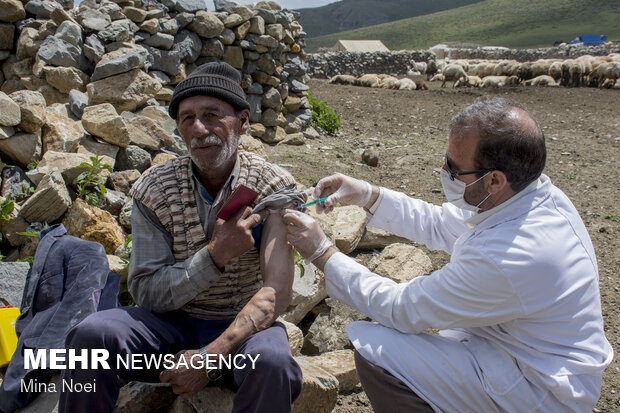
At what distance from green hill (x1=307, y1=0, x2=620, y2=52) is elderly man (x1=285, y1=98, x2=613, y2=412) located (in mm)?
71422

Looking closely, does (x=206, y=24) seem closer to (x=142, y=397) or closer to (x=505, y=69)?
(x=142, y=397)

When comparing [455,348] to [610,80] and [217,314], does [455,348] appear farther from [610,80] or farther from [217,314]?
[610,80]

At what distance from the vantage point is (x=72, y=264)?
3094 mm

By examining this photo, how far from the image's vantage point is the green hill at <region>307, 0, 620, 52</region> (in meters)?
71.8

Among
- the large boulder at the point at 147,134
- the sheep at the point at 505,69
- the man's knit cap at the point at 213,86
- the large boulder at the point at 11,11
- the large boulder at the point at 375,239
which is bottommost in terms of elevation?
the sheep at the point at 505,69

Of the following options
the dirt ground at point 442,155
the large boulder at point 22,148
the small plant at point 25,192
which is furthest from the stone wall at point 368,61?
the small plant at point 25,192

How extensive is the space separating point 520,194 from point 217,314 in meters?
1.61

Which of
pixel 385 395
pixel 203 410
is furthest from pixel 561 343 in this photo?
pixel 203 410

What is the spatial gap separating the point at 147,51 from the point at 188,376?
5.31 m

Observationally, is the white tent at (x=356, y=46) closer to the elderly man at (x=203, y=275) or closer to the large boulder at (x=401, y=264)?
the large boulder at (x=401, y=264)

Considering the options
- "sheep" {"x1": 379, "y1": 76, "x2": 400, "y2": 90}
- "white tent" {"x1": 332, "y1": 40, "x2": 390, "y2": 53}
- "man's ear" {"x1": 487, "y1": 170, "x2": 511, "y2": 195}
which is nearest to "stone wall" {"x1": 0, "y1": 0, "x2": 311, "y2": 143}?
"man's ear" {"x1": 487, "y1": 170, "x2": 511, "y2": 195}

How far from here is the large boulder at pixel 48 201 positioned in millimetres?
3863

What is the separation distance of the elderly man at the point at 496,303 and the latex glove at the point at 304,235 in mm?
164

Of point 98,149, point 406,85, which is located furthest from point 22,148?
point 406,85
